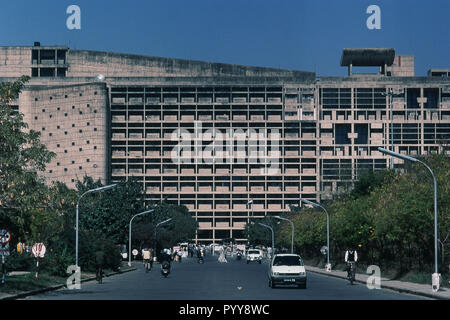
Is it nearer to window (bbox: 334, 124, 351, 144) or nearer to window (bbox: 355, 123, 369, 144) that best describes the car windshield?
window (bbox: 334, 124, 351, 144)

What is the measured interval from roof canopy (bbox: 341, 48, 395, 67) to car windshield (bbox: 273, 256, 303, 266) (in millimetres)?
148726

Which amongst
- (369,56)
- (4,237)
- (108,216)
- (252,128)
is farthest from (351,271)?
(369,56)

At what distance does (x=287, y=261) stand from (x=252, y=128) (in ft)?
482

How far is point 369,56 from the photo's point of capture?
188m

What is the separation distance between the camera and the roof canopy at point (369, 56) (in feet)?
609

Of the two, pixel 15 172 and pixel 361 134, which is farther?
pixel 361 134

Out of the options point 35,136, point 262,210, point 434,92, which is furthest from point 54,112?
point 35,136

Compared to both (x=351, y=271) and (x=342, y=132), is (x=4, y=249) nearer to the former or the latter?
(x=351, y=271)

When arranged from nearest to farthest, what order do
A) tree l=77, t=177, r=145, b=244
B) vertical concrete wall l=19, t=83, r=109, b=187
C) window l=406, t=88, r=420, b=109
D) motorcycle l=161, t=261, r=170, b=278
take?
motorcycle l=161, t=261, r=170, b=278 < tree l=77, t=177, r=145, b=244 < vertical concrete wall l=19, t=83, r=109, b=187 < window l=406, t=88, r=420, b=109

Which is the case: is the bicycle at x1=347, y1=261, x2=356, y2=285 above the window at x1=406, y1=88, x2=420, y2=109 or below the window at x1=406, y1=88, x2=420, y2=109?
below

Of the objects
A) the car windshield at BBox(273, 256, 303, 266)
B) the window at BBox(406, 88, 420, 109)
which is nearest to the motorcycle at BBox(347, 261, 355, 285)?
the car windshield at BBox(273, 256, 303, 266)

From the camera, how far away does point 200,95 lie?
19000 cm

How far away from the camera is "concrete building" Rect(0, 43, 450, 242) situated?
187125mm
